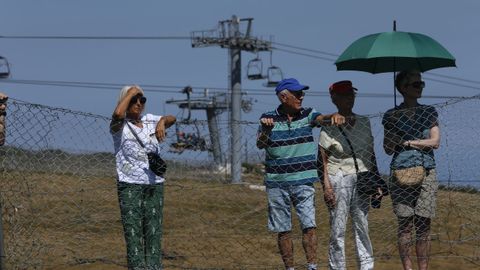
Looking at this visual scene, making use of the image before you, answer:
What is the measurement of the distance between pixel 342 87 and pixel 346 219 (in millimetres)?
1116

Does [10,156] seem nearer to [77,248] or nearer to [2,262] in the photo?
[2,262]

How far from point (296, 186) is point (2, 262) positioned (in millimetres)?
2411

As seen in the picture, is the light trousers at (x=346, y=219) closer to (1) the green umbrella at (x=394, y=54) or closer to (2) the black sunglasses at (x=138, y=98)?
(1) the green umbrella at (x=394, y=54)

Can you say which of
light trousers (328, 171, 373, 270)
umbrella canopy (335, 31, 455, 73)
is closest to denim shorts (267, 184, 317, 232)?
light trousers (328, 171, 373, 270)

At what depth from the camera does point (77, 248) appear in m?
10.1

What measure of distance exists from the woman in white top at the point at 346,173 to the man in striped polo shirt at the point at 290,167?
21cm

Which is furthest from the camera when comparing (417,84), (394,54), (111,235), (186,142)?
(111,235)

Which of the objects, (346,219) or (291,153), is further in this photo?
(346,219)

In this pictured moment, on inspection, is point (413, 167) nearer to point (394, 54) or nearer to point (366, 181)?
point (366, 181)

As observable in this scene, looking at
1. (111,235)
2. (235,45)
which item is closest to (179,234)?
(111,235)

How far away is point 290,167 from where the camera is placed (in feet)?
25.3

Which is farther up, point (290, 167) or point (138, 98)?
point (138, 98)

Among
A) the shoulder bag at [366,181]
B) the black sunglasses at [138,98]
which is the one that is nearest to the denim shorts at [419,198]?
the shoulder bag at [366,181]

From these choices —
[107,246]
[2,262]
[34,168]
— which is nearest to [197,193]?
[107,246]
